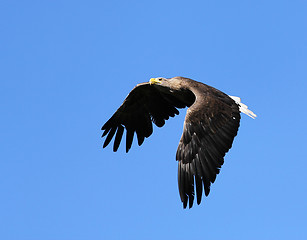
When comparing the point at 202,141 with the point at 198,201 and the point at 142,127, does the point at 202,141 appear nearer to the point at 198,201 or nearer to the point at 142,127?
the point at 198,201

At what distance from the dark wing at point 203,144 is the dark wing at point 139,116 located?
2.11m

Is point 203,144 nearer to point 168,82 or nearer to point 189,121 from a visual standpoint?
point 189,121

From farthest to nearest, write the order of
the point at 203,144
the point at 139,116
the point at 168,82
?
the point at 139,116, the point at 168,82, the point at 203,144

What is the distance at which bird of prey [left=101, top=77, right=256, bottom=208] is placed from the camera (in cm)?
997

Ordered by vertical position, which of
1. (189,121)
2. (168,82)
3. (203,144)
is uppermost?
(168,82)

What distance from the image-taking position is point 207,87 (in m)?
11.5

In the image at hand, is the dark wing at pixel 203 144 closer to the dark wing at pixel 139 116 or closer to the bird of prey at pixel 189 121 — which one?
the bird of prey at pixel 189 121

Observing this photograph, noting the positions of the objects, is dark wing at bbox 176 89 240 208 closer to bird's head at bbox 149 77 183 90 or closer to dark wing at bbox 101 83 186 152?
bird's head at bbox 149 77 183 90

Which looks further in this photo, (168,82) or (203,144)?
(168,82)

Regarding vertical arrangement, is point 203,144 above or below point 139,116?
below

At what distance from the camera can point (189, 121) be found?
1031cm

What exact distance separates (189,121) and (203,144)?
465 millimetres

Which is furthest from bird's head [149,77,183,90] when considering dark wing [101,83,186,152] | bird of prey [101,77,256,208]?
dark wing [101,83,186,152]

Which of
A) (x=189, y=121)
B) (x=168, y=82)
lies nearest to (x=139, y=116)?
(x=168, y=82)
